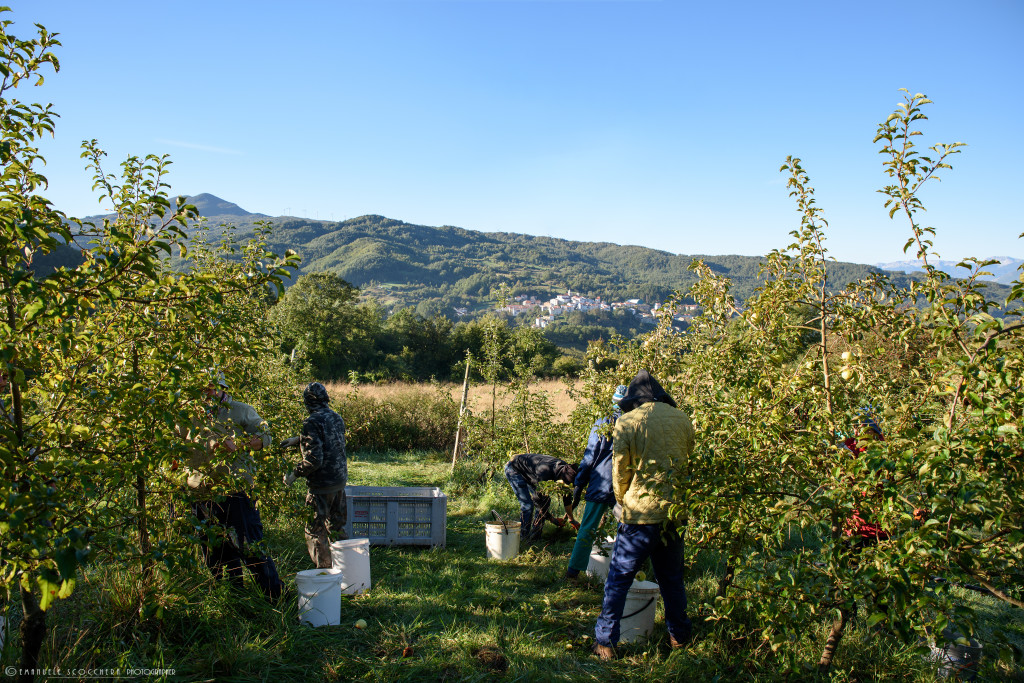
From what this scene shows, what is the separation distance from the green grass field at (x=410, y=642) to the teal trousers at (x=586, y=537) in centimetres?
31

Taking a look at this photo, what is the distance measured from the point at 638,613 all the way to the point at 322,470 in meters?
2.73

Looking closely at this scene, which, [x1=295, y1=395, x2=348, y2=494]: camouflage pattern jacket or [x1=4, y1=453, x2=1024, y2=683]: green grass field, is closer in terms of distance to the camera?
[x1=4, y1=453, x2=1024, y2=683]: green grass field

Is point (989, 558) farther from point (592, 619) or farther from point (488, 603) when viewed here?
point (488, 603)

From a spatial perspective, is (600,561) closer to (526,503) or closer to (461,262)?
(526,503)

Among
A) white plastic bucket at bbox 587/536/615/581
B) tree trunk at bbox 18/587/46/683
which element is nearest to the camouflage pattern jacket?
white plastic bucket at bbox 587/536/615/581

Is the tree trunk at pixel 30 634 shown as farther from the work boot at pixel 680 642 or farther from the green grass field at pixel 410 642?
the work boot at pixel 680 642

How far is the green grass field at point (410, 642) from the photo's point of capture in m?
3.27

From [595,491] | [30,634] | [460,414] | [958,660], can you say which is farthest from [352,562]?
[460,414]

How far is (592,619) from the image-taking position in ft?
14.4

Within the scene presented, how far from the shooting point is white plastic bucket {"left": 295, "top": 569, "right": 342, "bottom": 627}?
156 inches

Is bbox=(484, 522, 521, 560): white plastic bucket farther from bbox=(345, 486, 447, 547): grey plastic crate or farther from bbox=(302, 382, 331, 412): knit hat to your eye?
bbox=(302, 382, 331, 412): knit hat

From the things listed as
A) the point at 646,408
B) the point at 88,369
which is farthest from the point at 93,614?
the point at 646,408

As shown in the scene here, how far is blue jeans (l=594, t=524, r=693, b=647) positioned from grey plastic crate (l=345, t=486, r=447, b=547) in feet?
8.04

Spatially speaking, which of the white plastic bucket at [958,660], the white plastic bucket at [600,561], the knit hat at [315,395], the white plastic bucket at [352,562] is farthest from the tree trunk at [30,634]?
the white plastic bucket at [958,660]
